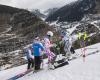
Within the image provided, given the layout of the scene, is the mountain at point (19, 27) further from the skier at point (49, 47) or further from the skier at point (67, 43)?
the skier at point (49, 47)

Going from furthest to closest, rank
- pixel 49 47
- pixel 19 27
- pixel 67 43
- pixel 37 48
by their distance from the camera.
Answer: pixel 19 27
pixel 67 43
pixel 49 47
pixel 37 48

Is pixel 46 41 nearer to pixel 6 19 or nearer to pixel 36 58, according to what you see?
pixel 36 58

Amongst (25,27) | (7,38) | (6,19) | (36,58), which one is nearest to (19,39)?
(7,38)

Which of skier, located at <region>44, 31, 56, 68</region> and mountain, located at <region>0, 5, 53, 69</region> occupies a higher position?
mountain, located at <region>0, 5, 53, 69</region>

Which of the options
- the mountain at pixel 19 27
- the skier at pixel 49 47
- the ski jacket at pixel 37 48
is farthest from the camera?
the mountain at pixel 19 27

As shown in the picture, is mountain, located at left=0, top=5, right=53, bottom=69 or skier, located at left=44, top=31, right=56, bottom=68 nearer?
skier, located at left=44, top=31, right=56, bottom=68

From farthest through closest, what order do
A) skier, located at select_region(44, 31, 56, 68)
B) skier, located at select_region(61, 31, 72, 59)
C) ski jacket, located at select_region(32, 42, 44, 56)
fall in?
skier, located at select_region(61, 31, 72, 59)
skier, located at select_region(44, 31, 56, 68)
ski jacket, located at select_region(32, 42, 44, 56)

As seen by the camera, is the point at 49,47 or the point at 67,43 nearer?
the point at 49,47

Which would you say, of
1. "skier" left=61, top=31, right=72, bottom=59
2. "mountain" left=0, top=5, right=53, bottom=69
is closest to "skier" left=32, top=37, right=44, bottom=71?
"skier" left=61, top=31, right=72, bottom=59

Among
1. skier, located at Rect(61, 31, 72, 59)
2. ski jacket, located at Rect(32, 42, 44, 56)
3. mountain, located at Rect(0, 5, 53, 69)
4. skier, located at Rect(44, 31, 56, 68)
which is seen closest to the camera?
ski jacket, located at Rect(32, 42, 44, 56)

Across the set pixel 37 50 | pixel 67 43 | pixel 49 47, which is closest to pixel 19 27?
pixel 67 43

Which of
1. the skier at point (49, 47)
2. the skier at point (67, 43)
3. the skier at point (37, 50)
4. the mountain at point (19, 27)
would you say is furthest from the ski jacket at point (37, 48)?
the mountain at point (19, 27)

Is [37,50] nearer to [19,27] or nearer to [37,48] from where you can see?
[37,48]

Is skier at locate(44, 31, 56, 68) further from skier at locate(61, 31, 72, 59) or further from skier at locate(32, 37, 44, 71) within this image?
skier at locate(61, 31, 72, 59)
